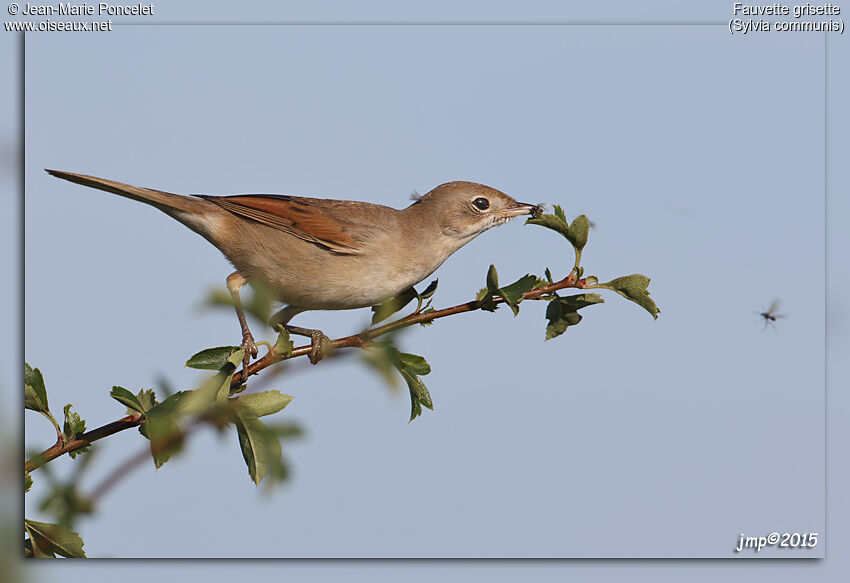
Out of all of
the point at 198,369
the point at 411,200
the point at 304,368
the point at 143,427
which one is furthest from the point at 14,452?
the point at 411,200

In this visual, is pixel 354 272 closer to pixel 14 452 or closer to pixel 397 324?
pixel 397 324

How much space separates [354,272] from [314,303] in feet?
1.18

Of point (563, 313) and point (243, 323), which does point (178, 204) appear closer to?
point (243, 323)

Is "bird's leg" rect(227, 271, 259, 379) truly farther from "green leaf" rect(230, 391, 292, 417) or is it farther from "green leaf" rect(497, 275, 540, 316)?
"green leaf" rect(497, 275, 540, 316)

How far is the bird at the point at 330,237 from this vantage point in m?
5.80

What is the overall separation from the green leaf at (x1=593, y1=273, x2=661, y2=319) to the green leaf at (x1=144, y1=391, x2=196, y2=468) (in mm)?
2001

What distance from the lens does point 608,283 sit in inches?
157

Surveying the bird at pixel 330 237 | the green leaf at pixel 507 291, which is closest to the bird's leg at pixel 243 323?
the bird at pixel 330 237

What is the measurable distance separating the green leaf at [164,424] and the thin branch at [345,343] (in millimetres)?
189

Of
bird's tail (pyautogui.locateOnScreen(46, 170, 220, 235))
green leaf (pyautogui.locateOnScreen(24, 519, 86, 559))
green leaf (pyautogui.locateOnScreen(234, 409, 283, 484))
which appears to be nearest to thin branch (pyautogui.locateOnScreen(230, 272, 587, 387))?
green leaf (pyautogui.locateOnScreen(234, 409, 283, 484))

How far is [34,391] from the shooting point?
3.60 metres

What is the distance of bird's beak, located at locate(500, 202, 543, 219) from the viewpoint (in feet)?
19.8

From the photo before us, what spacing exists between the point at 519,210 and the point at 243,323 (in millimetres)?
2138

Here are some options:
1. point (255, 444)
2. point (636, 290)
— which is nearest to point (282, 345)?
point (255, 444)
